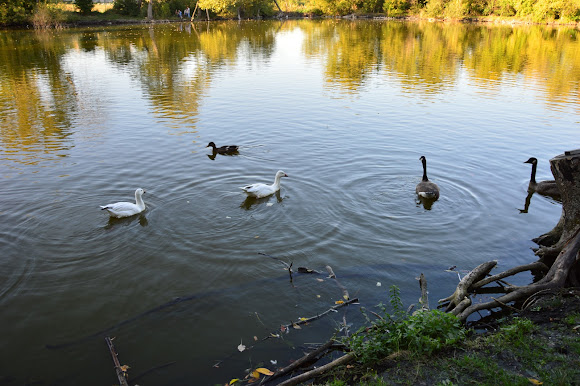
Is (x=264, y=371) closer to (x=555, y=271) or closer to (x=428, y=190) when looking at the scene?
(x=555, y=271)

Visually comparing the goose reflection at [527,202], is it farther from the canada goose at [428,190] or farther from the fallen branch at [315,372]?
the fallen branch at [315,372]

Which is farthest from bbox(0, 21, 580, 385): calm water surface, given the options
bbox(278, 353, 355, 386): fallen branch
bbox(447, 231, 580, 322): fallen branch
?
bbox(447, 231, 580, 322): fallen branch

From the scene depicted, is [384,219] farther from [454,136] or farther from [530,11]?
[530,11]

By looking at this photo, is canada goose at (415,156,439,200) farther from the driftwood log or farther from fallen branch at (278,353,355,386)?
fallen branch at (278,353,355,386)

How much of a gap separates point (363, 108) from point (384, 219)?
43.8ft

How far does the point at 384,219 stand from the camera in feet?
36.1

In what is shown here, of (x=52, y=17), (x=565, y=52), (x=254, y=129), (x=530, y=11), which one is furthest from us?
(x=530, y=11)

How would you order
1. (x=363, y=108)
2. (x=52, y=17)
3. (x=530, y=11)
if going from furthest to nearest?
(x=530, y=11) < (x=52, y=17) < (x=363, y=108)

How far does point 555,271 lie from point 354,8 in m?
120

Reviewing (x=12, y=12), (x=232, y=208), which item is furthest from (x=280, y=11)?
(x=232, y=208)

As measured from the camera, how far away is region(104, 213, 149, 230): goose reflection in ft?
35.2

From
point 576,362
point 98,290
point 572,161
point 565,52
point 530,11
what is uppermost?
point 530,11

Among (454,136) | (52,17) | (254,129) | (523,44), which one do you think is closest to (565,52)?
(523,44)

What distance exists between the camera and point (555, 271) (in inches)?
280
